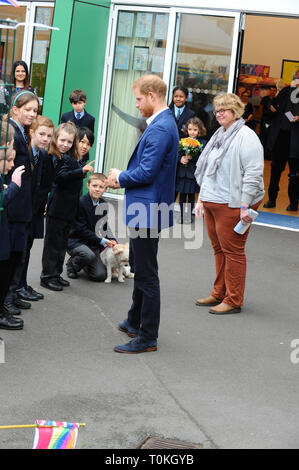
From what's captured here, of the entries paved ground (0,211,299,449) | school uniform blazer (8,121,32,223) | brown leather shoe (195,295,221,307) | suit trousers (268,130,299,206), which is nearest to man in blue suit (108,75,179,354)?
paved ground (0,211,299,449)

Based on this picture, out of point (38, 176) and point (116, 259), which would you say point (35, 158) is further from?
point (116, 259)

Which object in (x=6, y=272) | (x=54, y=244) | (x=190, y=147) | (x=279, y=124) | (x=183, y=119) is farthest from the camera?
(x=279, y=124)

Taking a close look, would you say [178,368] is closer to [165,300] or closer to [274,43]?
[165,300]

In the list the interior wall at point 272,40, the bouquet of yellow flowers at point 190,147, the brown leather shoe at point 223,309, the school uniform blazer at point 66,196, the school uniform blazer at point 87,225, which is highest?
the interior wall at point 272,40

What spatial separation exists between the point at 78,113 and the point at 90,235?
12.2 ft

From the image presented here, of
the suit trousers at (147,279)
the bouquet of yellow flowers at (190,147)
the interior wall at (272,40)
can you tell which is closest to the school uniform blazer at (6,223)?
the suit trousers at (147,279)

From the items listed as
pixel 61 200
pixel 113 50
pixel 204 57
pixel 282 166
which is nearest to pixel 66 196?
pixel 61 200

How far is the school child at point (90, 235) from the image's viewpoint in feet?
26.7

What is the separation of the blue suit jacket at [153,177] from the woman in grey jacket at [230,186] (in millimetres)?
1325

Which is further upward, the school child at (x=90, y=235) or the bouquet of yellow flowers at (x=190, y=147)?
the bouquet of yellow flowers at (x=190, y=147)

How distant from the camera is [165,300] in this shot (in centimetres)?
774

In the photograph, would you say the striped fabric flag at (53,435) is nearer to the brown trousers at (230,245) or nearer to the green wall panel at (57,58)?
the brown trousers at (230,245)

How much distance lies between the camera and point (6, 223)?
5.82m
